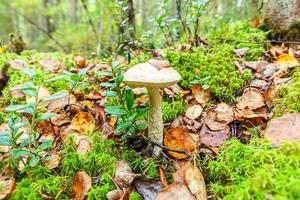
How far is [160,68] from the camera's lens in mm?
1611

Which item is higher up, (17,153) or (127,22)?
(127,22)

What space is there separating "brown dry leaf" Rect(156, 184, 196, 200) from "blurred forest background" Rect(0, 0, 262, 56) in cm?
140

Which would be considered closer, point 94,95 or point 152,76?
point 152,76

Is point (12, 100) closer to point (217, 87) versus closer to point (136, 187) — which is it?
point (136, 187)

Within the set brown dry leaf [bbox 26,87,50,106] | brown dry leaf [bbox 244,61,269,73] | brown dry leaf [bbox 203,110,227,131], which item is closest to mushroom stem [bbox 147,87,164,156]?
brown dry leaf [bbox 203,110,227,131]

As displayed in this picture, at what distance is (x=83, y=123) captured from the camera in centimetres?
214

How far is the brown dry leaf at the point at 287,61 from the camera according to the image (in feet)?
7.87

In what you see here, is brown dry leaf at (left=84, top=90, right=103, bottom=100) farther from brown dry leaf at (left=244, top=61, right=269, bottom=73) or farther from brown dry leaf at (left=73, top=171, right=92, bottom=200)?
brown dry leaf at (left=244, top=61, right=269, bottom=73)

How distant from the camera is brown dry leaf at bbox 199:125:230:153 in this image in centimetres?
189

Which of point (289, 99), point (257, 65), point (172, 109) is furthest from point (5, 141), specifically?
point (257, 65)

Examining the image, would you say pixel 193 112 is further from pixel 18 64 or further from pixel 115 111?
pixel 18 64

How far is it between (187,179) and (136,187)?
32 cm

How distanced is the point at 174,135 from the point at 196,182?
1.37ft

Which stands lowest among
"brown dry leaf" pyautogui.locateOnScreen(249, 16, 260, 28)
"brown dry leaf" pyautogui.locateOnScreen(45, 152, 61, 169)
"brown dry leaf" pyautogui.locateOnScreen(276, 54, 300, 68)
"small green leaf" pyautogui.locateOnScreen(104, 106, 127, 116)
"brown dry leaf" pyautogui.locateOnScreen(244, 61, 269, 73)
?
"brown dry leaf" pyautogui.locateOnScreen(45, 152, 61, 169)
